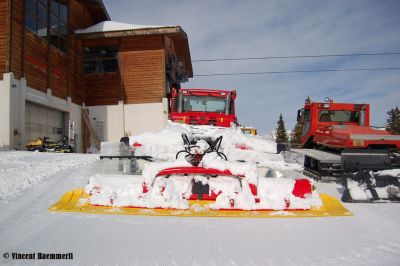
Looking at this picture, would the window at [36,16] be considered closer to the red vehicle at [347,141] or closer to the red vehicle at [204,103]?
the red vehicle at [204,103]

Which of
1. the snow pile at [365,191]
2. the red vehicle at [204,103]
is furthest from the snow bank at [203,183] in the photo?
the red vehicle at [204,103]

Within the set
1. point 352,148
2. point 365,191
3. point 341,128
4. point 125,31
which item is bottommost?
point 365,191

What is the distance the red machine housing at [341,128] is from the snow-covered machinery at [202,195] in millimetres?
5298

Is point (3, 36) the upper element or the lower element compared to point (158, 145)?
upper

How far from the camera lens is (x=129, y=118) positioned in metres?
21.7

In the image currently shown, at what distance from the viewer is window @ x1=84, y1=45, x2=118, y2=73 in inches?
875

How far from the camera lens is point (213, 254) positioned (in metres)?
2.81

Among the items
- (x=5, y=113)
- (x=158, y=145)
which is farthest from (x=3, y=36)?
(x=158, y=145)

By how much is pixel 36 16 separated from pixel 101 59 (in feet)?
19.6

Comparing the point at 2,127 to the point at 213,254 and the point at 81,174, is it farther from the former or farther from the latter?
the point at 213,254

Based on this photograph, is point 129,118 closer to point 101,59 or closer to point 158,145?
point 101,59

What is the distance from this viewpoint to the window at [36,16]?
1589 cm

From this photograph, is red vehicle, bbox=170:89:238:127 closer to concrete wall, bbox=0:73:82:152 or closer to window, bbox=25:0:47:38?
concrete wall, bbox=0:73:82:152

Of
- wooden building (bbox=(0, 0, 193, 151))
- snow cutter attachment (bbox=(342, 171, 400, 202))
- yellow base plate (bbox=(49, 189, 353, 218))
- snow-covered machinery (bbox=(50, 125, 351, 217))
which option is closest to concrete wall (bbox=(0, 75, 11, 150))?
wooden building (bbox=(0, 0, 193, 151))
